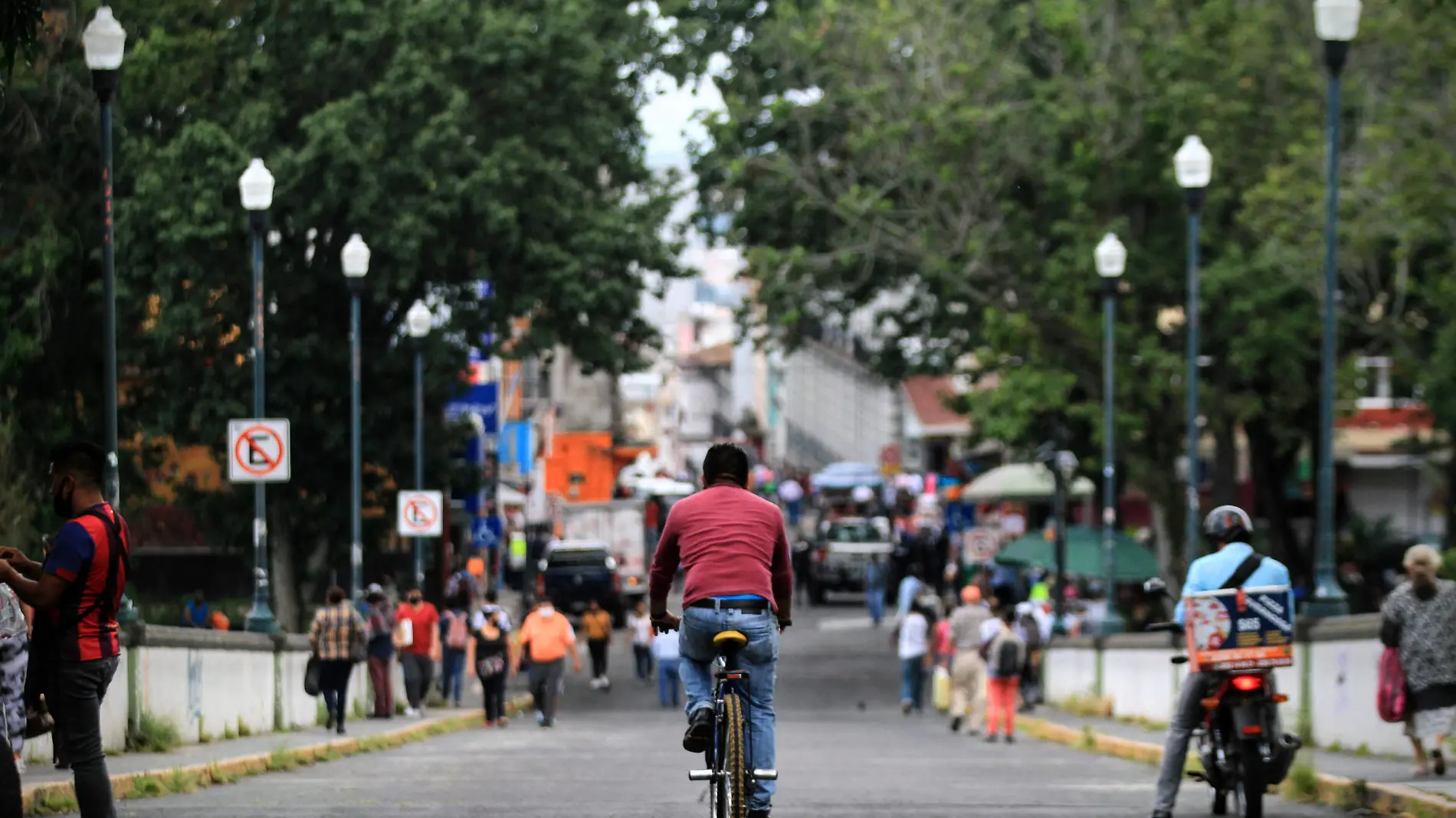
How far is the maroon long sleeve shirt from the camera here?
10492mm

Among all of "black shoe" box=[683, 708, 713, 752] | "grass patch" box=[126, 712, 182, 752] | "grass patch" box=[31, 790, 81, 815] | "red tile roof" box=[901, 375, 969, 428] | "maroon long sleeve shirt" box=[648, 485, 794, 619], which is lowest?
"grass patch" box=[126, 712, 182, 752]

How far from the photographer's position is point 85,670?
1030cm

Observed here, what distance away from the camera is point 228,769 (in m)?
17.9

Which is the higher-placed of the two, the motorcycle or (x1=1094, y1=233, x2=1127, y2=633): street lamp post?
(x1=1094, y1=233, x2=1127, y2=633): street lamp post

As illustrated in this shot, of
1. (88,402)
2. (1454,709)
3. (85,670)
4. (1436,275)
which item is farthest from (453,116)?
(85,670)

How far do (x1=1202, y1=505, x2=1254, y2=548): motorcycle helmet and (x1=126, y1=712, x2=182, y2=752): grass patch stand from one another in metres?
8.86

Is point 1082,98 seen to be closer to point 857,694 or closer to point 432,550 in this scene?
point 857,694

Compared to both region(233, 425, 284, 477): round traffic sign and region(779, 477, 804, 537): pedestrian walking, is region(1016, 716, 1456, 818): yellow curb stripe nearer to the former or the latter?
region(233, 425, 284, 477): round traffic sign

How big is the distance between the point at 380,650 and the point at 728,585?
2007 cm

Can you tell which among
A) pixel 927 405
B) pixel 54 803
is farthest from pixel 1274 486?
pixel 927 405

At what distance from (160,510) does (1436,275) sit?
22.3 meters

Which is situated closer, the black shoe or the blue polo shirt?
the black shoe

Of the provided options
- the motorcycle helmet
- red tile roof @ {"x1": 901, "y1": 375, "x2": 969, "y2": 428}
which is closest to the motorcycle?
the motorcycle helmet

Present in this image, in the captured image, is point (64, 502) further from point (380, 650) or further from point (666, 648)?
point (666, 648)
